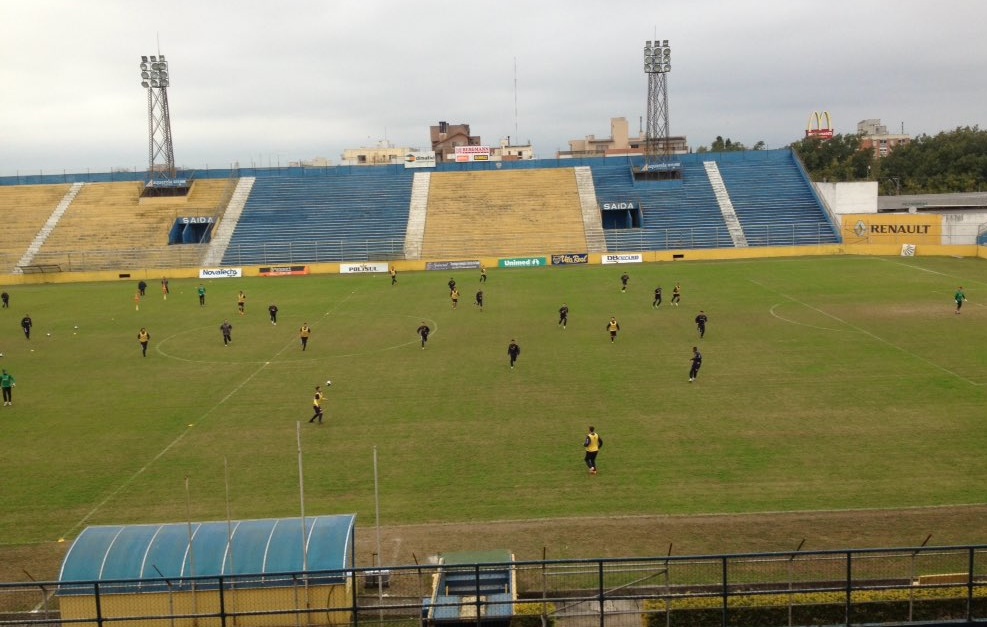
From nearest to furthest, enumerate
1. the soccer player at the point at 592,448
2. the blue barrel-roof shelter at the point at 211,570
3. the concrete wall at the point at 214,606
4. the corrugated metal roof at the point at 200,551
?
the concrete wall at the point at 214,606
the blue barrel-roof shelter at the point at 211,570
the corrugated metal roof at the point at 200,551
the soccer player at the point at 592,448

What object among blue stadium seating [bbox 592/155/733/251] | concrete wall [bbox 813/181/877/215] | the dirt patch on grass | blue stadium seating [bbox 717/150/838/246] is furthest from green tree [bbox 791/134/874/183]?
the dirt patch on grass

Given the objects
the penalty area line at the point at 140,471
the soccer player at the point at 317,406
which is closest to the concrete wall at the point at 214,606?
the penalty area line at the point at 140,471

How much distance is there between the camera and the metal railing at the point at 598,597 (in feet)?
36.8

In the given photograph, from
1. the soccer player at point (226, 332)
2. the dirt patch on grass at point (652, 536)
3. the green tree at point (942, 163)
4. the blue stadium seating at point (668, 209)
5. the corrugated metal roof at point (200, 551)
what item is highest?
the green tree at point (942, 163)

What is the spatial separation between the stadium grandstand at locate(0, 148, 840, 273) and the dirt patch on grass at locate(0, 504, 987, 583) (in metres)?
54.4

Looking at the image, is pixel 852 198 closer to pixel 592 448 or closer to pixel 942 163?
pixel 942 163

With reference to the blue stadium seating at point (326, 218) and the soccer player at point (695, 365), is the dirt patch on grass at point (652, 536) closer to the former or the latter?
the soccer player at point (695, 365)

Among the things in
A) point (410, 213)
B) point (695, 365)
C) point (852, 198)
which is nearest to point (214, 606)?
point (695, 365)

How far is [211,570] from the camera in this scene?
12750mm

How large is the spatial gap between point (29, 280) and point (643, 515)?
64.3 m

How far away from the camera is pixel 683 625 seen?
11508 millimetres

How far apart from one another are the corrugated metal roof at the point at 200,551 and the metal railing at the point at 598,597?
32 centimetres

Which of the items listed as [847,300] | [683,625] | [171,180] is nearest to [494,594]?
[683,625]

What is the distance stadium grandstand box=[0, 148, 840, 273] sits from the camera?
71875 mm
